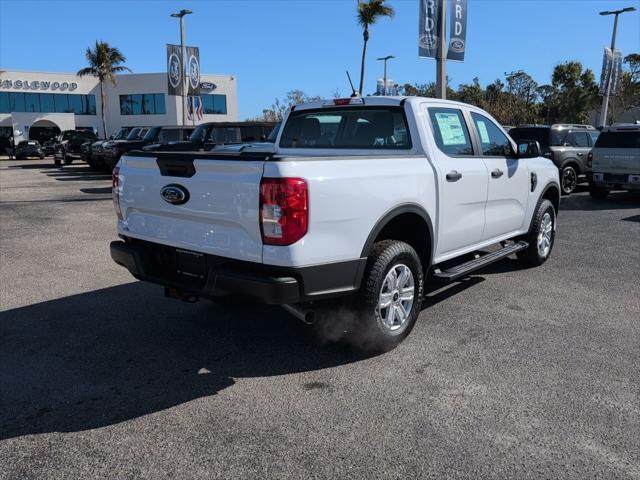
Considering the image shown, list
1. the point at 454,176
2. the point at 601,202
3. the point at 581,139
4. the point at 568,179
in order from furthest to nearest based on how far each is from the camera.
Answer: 1. the point at 581,139
2. the point at 568,179
3. the point at 601,202
4. the point at 454,176

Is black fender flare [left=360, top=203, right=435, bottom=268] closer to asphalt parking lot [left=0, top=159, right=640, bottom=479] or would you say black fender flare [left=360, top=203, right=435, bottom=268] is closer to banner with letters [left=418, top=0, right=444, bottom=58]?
asphalt parking lot [left=0, top=159, right=640, bottom=479]

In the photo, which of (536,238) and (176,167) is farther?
(536,238)

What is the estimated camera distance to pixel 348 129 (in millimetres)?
5379

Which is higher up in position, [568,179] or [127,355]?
[568,179]

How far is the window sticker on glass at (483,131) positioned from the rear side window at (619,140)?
909 centimetres

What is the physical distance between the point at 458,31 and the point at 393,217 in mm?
11882

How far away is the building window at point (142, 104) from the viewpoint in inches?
2170

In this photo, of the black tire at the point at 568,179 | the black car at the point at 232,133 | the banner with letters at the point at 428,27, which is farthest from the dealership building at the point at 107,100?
the black tire at the point at 568,179

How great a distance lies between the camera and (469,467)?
113 inches

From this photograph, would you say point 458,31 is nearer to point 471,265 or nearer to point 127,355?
point 471,265

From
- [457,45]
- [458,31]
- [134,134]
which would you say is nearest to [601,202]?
[457,45]

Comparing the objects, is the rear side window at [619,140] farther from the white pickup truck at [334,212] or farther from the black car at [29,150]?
the black car at [29,150]

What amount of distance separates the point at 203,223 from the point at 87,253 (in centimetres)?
474

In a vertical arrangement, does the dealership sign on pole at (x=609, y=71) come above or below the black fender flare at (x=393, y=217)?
above
